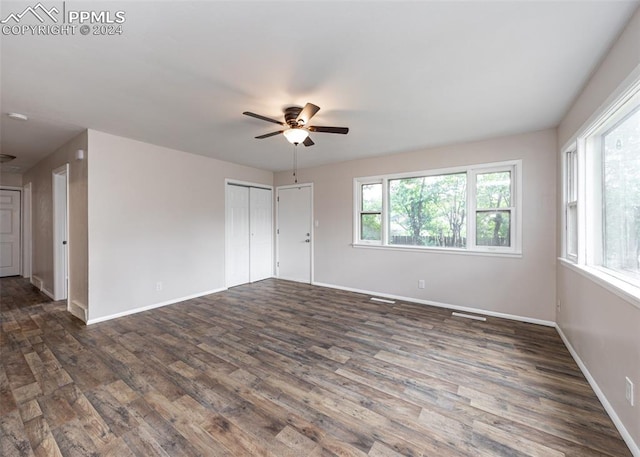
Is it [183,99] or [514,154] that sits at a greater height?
[183,99]

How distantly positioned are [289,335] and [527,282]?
10.1ft

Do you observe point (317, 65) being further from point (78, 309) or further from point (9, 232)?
point (9, 232)

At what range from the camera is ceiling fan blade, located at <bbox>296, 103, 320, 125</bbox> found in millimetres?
2255

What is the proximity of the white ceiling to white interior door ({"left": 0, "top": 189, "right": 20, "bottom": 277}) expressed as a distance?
13.4 ft

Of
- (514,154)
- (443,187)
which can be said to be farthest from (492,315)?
(514,154)

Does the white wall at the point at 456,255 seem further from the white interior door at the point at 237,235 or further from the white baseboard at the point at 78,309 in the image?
the white baseboard at the point at 78,309

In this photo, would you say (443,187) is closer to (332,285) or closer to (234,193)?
(332,285)

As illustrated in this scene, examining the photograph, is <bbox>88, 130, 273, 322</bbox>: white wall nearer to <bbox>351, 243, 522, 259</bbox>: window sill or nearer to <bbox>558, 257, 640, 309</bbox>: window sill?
<bbox>351, 243, 522, 259</bbox>: window sill

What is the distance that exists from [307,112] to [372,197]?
2638 millimetres

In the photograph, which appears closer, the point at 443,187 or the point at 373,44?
the point at 373,44

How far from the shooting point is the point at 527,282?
339 cm

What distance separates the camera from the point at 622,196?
1.84 meters

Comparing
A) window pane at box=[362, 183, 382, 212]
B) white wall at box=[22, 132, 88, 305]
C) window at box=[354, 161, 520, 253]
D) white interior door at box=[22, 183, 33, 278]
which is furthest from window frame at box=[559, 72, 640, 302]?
white interior door at box=[22, 183, 33, 278]

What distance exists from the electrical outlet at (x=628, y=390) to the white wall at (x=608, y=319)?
0.03 m
